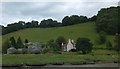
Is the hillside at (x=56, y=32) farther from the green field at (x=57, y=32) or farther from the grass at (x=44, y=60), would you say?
the grass at (x=44, y=60)

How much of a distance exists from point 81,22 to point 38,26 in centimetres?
1196

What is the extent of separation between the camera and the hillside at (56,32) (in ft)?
224

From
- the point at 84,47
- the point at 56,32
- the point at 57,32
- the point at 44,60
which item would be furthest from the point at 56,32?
the point at 44,60

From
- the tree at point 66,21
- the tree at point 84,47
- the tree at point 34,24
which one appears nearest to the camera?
the tree at point 84,47

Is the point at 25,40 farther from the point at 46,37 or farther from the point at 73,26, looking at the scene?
the point at 73,26

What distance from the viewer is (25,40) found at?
6494 cm

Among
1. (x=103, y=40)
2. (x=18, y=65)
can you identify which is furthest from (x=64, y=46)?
(x=18, y=65)

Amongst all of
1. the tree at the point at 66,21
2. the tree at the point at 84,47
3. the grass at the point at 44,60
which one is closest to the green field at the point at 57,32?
the tree at the point at 66,21

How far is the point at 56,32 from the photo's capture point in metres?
71.9

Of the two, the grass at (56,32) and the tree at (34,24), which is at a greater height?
the tree at (34,24)

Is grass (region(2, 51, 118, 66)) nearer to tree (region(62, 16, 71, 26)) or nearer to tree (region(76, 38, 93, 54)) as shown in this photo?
tree (region(76, 38, 93, 54))

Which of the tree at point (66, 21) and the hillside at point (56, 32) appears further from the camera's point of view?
the tree at point (66, 21)

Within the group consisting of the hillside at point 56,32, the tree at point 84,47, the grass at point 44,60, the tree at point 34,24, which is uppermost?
the tree at point 34,24

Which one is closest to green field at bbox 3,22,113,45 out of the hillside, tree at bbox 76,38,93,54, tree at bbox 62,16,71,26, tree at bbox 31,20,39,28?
the hillside
